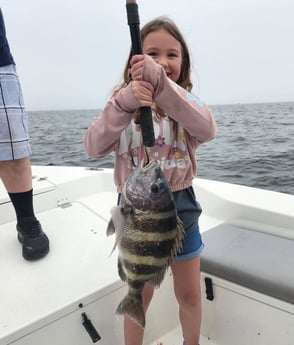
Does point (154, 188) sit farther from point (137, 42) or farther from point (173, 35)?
point (173, 35)

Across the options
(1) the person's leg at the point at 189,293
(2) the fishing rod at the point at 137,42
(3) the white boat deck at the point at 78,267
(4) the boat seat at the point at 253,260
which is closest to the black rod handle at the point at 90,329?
(3) the white boat deck at the point at 78,267

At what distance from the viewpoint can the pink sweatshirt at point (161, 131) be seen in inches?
50.9

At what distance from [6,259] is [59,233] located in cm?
44

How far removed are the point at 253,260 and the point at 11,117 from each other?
1.58 m

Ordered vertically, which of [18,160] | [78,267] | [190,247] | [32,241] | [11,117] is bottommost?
[78,267]

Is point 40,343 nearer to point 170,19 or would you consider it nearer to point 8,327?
point 8,327

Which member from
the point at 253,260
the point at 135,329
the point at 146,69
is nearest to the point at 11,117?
the point at 146,69

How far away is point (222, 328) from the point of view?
2123mm

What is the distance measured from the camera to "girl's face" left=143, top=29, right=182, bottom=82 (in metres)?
1.56

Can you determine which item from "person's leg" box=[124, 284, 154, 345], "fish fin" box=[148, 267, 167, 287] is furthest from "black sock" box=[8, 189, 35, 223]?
"fish fin" box=[148, 267, 167, 287]

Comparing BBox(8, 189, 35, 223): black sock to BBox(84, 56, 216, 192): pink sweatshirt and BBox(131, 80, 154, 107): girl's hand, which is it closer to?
BBox(84, 56, 216, 192): pink sweatshirt

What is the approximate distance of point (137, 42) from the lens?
3.84 feet

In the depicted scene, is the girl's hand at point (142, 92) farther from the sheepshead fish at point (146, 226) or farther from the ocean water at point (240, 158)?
the ocean water at point (240, 158)

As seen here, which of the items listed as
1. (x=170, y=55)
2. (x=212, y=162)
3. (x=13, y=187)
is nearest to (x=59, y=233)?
(x=13, y=187)
